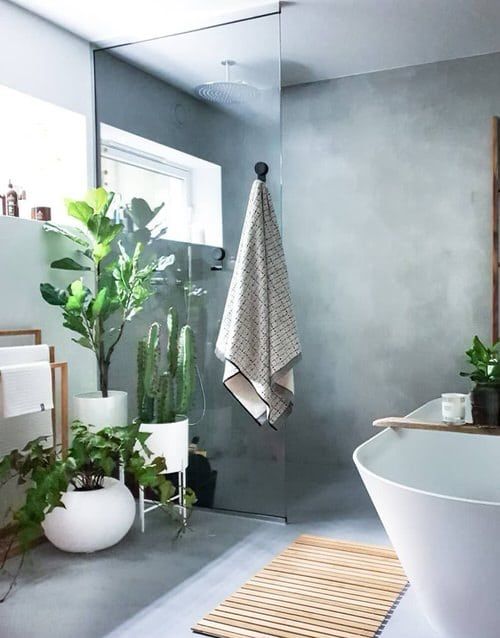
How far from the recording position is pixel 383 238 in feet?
15.2

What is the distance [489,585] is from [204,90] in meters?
2.72

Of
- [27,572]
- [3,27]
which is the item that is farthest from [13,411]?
A: [3,27]

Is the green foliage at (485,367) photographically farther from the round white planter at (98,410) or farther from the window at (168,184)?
the round white planter at (98,410)

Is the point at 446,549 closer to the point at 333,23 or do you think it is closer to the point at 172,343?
the point at 172,343

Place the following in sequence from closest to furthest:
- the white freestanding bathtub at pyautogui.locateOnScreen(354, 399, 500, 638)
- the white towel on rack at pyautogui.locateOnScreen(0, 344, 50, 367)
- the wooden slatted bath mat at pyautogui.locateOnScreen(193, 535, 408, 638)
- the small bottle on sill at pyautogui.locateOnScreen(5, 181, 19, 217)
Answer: the white freestanding bathtub at pyautogui.locateOnScreen(354, 399, 500, 638) < the wooden slatted bath mat at pyautogui.locateOnScreen(193, 535, 408, 638) < the white towel on rack at pyautogui.locateOnScreen(0, 344, 50, 367) < the small bottle on sill at pyautogui.locateOnScreen(5, 181, 19, 217)

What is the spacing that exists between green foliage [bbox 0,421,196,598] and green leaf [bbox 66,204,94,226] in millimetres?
1047

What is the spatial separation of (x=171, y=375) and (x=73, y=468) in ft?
2.71

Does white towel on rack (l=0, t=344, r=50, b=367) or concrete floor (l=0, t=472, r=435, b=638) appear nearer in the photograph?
concrete floor (l=0, t=472, r=435, b=638)

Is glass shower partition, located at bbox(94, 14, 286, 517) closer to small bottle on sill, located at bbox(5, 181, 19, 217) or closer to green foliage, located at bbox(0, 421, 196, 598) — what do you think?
green foliage, located at bbox(0, 421, 196, 598)

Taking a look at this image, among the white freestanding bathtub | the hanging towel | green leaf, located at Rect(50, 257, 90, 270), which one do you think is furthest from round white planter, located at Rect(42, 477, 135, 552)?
the white freestanding bathtub

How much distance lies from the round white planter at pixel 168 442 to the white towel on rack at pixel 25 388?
1.86ft

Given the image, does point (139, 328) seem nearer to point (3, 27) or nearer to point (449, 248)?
point (3, 27)

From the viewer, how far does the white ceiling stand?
11.4 ft

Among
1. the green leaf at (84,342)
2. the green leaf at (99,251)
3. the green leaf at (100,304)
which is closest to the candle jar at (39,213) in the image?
the green leaf at (99,251)
